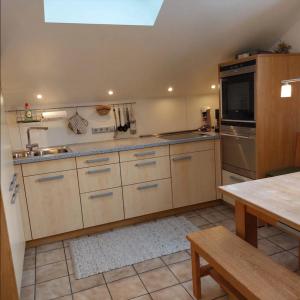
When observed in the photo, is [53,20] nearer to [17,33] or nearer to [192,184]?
[17,33]

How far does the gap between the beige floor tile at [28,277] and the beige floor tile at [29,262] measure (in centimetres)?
5

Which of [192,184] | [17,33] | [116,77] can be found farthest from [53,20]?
[192,184]

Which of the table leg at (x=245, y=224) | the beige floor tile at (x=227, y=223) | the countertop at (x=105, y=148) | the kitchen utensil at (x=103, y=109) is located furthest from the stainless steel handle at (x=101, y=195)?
the table leg at (x=245, y=224)

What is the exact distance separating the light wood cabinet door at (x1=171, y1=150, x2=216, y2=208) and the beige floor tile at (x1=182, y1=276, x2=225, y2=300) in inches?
45.5

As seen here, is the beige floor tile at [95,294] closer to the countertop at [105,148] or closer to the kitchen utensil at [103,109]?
the countertop at [105,148]

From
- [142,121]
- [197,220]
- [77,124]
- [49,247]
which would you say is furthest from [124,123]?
[49,247]

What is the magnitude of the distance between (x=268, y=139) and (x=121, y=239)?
1.68 m

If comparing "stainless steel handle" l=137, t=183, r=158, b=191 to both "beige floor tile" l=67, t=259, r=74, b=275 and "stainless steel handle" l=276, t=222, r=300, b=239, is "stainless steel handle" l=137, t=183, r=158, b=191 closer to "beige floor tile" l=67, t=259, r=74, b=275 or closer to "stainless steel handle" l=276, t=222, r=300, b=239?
"beige floor tile" l=67, t=259, r=74, b=275

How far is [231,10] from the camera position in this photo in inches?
99.1

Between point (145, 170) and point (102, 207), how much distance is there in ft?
1.88

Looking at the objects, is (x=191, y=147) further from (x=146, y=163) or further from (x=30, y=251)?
(x=30, y=251)

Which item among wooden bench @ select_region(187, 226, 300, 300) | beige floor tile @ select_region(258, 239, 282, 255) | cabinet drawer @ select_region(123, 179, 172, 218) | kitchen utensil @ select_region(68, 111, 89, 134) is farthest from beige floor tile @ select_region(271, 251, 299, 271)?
kitchen utensil @ select_region(68, 111, 89, 134)

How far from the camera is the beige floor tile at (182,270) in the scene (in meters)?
2.12

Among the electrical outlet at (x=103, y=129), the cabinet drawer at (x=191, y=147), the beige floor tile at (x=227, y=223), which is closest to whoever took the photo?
the beige floor tile at (x=227, y=223)
